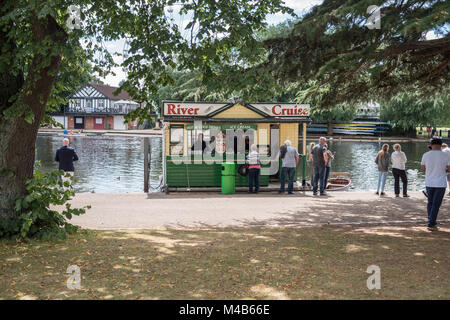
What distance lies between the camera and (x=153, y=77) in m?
9.59

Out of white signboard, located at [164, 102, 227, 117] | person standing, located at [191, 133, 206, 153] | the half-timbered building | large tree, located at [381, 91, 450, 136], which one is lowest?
person standing, located at [191, 133, 206, 153]

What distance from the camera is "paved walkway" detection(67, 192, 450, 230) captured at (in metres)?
10.1

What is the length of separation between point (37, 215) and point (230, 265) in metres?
3.29

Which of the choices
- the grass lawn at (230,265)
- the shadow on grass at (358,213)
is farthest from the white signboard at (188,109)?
the grass lawn at (230,265)

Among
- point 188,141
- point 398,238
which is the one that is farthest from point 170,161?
point 398,238

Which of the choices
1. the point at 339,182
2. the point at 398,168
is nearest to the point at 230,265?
the point at 398,168

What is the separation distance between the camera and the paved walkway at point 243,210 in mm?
10148

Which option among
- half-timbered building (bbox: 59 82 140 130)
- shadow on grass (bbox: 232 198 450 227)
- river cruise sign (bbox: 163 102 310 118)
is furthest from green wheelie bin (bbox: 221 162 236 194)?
half-timbered building (bbox: 59 82 140 130)

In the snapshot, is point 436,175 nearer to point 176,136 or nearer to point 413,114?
point 176,136

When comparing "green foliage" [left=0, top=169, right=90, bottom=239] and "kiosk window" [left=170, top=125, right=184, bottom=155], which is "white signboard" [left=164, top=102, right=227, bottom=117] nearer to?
"kiosk window" [left=170, top=125, right=184, bottom=155]

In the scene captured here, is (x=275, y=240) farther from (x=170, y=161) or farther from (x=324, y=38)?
(x=170, y=161)

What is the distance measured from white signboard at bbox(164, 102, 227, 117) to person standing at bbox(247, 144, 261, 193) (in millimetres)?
2162

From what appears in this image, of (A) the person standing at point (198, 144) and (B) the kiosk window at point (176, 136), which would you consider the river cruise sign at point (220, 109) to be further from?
(A) the person standing at point (198, 144)

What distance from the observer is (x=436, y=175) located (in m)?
8.91
